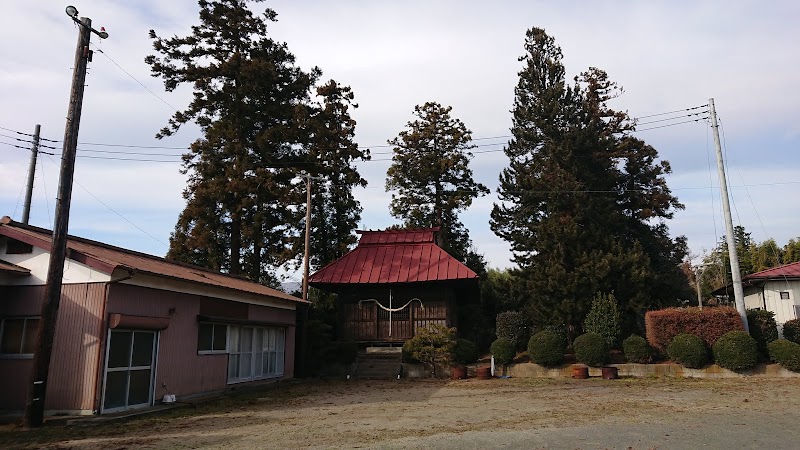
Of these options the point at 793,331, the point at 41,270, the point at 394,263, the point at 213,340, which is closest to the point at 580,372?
the point at 793,331

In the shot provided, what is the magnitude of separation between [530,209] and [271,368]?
46.8ft

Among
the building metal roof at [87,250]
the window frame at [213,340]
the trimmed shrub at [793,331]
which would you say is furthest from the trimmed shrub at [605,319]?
the building metal roof at [87,250]

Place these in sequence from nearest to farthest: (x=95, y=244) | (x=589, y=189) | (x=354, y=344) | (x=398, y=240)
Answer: (x=95, y=244), (x=354, y=344), (x=589, y=189), (x=398, y=240)

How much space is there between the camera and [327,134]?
92.2 ft

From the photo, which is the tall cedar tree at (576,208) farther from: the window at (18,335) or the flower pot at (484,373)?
the window at (18,335)

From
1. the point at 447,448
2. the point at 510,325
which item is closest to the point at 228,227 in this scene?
the point at 510,325

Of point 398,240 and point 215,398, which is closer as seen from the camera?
point 215,398

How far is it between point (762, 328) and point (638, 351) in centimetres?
430

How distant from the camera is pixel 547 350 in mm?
19844

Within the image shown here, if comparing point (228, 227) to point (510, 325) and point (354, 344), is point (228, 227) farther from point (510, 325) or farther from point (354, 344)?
point (510, 325)

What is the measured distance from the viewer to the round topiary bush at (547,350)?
19.8 metres

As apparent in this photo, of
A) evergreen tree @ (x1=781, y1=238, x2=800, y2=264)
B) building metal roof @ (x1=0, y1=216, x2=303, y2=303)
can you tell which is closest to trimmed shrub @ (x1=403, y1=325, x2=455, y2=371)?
building metal roof @ (x1=0, y1=216, x2=303, y2=303)

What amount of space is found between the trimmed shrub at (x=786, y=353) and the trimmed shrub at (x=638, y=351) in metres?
3.66

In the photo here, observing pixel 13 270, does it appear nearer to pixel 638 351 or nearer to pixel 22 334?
pixel 22 334
